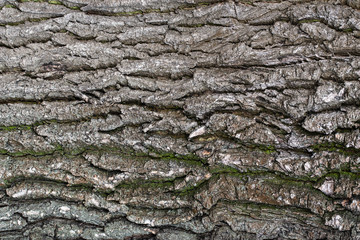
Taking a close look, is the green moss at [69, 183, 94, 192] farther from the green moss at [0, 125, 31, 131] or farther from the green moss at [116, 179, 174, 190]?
the green moss at [0, 125, 31, 131]

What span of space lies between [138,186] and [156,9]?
1461 millimetres

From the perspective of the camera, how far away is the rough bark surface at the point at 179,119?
198 centimetres

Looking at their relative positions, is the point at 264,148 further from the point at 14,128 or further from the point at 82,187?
the point at 14,128

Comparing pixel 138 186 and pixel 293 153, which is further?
pixel 138 186

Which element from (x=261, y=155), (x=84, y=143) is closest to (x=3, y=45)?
(x=84, y=143)

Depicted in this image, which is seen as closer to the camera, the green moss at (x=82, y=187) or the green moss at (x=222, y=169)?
the green moss at (x=222, y=169)

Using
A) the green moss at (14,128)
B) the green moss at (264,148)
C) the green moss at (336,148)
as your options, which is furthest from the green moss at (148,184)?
the green moss at (336,148)

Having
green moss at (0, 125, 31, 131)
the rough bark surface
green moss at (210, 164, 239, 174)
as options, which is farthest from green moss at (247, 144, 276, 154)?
green moss at (0, 125, 31, 131)

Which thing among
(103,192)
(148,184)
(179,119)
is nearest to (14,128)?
(103,192)

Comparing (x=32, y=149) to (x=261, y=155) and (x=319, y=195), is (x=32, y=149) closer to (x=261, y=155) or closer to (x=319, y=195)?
(x=261, y=155)

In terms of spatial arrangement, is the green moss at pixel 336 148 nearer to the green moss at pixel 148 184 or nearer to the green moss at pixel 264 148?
the green moss at pixel 264 148

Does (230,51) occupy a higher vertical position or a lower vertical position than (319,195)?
higher

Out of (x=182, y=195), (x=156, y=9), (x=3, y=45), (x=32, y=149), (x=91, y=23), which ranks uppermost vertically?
(x=156, y=9)

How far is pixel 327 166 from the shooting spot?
6.39 ft
